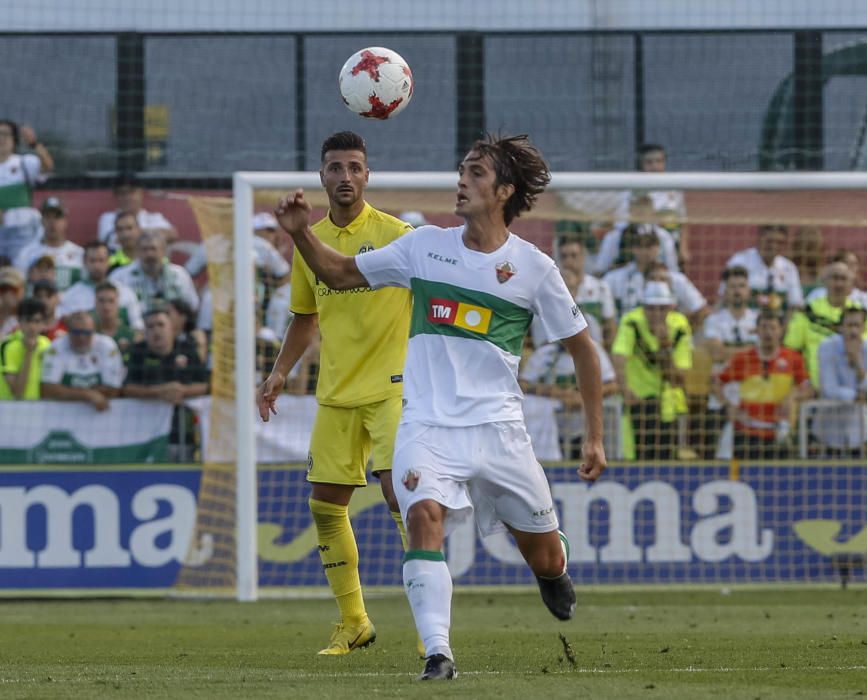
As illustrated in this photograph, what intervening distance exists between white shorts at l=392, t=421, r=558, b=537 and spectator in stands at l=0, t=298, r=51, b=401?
8.29 m

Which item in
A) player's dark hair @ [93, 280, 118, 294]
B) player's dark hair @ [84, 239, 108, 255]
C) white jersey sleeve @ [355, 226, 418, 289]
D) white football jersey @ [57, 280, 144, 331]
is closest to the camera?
white jersey sleeve @ [355, 226, 418, 289]

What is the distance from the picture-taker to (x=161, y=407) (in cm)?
1442

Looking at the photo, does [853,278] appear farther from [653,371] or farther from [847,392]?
[653,371]

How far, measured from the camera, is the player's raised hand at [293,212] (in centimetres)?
675

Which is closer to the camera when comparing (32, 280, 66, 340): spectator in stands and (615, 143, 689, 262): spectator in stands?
(615, 143, 689, 262): spectator in stands

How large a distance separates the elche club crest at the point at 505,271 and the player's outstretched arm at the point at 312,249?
0.61 m

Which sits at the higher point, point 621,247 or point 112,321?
point 621,247

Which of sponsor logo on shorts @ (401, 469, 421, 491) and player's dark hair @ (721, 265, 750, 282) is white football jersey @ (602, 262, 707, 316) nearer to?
player's dark hair @ (721, 265, 750, 282)

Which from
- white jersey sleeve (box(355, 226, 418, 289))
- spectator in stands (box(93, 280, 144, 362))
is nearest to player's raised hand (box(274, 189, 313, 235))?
white jersey sleeve (box(355, 226, 418, 289))

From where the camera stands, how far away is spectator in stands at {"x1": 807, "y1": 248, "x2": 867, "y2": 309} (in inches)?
578

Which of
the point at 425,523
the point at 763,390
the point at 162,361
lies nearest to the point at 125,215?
the point at 162,361

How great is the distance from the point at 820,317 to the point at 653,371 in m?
1.58

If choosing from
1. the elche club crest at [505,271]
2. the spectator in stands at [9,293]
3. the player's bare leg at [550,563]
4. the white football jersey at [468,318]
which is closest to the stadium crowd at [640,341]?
the spectator in stands at [9,293]

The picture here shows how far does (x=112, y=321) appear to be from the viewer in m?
14.9
